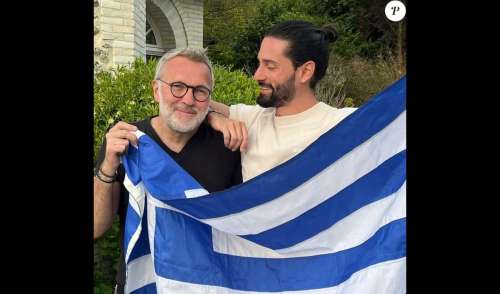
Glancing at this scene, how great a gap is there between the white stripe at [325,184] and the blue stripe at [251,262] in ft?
0.50

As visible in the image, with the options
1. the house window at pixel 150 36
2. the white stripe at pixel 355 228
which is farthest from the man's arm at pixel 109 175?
the house window at pixel 150 36

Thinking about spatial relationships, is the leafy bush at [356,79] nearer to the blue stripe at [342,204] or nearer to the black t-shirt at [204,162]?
the black t-shirt at [204,162]

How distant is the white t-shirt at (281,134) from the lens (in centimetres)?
226

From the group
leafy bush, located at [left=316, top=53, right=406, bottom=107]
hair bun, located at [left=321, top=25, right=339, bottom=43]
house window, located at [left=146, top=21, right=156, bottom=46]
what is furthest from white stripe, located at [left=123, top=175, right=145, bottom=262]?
house window, located at [left=146, top=21, right=156, bottom=46]

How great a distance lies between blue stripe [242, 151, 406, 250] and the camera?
2.06m

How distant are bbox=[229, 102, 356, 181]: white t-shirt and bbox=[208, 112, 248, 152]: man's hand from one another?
0.07 metres

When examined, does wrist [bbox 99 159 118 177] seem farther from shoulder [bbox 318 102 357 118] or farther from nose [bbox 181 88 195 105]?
shoulder [bbox 318 102 357 118]
